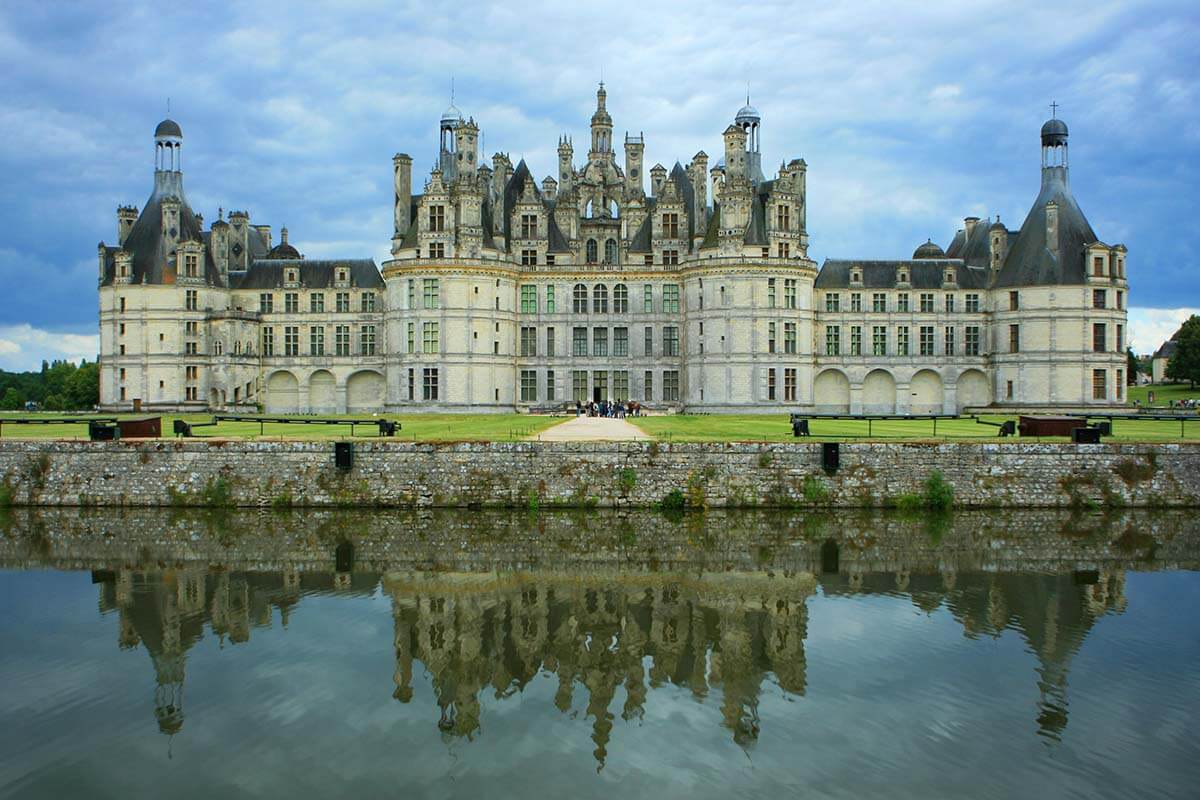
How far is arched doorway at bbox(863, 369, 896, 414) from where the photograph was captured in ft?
206

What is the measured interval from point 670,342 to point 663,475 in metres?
31.3

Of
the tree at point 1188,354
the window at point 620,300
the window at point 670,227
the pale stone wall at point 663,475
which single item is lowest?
the pale stone wall at point 663,475

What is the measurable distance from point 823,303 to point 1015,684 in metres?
48.5

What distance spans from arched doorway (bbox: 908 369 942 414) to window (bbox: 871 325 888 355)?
9.03ft

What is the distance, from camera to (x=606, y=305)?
202 ft

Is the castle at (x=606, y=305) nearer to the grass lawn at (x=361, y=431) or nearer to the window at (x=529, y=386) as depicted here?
the window at (x=529, y=386)

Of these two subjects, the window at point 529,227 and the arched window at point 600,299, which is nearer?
the window at point 529,227

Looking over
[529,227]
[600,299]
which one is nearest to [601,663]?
[600,299]

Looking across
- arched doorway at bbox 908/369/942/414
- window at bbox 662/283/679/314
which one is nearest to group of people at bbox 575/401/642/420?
window at bbox 662/283/679/314

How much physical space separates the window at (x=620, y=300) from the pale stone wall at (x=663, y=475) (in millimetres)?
30954

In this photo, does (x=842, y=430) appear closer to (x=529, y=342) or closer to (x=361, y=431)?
(x=361, y=431)

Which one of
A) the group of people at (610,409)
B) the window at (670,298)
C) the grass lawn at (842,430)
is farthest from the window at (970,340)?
the group of people at (610,409)

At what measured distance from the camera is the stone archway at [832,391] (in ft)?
206

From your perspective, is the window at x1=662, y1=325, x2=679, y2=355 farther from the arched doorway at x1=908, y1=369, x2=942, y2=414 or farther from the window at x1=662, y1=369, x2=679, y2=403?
the arched doorway at x1=908, y1=369, x2=942, y2=414
